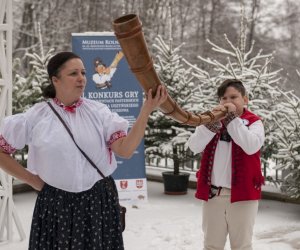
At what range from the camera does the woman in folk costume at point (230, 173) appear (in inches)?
130

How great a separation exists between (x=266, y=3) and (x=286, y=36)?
192cm

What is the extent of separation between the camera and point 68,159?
2305 mm

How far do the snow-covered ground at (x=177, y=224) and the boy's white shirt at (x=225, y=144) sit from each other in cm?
189

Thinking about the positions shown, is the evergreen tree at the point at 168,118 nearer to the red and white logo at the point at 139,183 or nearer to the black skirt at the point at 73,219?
the red and white logo at the point at 139,183

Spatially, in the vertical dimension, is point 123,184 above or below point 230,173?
below

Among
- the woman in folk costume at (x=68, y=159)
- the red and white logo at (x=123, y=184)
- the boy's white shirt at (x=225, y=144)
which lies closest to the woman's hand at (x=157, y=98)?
the woman in folk costume at (x=68, y=159)

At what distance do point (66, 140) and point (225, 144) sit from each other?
4.55ft

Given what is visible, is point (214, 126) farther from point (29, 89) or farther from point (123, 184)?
point (29, 89)

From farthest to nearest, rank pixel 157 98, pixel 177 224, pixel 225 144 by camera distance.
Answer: pixel 177 224 → pixel 225 144 → pixel 157 98

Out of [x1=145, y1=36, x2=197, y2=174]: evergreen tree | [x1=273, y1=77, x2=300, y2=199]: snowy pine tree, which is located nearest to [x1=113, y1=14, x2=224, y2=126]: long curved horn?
[x1=273, y1=77, x2=300, y2=199]: snowy pine tree

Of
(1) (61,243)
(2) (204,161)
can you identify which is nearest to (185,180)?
(2) (204,161)

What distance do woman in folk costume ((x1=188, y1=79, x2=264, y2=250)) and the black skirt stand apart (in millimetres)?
1115

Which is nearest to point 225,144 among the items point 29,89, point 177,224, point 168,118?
point 177,224

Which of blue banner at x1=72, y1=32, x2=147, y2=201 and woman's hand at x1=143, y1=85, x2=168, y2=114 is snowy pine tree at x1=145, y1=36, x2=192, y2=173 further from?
woman's hand at x1=143, y1=85, x2=168, y2=114
